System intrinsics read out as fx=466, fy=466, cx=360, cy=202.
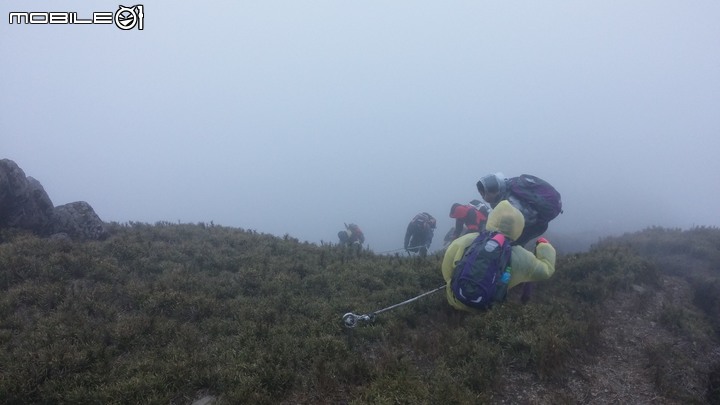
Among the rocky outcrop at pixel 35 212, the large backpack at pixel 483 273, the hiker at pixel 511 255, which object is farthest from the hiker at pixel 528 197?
the rocky outcrop at pixel 35 212

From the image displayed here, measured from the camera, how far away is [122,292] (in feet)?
26.4

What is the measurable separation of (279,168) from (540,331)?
157 m

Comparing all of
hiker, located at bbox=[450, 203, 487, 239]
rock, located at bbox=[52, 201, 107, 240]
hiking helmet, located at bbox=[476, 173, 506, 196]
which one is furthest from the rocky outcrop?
hiker, located at bbox=[450, 203, 487, 239]

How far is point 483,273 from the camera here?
22.4 ft

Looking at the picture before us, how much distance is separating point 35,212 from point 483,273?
10264 millimetres

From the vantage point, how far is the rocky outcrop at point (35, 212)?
1051cm

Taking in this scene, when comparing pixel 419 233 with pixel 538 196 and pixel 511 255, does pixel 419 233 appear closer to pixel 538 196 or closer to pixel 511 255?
pixel 538 196

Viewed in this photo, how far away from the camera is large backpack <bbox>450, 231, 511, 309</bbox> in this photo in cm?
682

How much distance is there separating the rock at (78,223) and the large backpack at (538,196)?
9.75 m

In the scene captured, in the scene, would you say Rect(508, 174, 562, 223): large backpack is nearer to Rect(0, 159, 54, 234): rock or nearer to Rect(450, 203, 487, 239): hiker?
Rect(450, 203, 487, 239): hiker

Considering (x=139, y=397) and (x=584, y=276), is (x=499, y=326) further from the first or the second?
(x=139, y=397)

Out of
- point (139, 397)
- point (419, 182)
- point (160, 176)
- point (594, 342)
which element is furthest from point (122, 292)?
point (160, 176)

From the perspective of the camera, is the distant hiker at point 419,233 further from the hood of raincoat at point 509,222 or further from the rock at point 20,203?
the rock at point 20,203

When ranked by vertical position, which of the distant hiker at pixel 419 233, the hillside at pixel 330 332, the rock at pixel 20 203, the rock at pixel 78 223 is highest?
the rock at pixel 20 203
